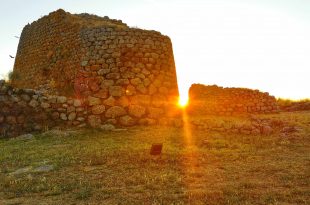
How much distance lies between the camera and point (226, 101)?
17.8 m

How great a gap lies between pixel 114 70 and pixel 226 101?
22.9ft

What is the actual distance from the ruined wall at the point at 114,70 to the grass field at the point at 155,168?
1.31m

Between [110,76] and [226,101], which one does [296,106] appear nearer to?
[226,101]

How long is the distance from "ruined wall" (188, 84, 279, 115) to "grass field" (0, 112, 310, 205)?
6.37 meters

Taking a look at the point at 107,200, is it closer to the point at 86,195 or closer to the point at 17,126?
the point at 86,195

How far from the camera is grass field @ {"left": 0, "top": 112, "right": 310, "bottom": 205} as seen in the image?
5.43 meters

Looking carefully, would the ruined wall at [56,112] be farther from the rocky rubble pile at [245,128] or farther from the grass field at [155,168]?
the rocky rubble pile at [245,128]

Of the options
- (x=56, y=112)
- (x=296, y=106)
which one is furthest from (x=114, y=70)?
(x=296, y=106)

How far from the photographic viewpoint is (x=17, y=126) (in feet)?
37.7

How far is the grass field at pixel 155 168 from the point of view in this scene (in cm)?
543

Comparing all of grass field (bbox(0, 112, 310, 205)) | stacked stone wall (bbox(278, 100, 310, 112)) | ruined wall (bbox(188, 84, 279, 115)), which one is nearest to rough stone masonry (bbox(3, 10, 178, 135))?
grass field (bbox(0, 112, 310, 205))

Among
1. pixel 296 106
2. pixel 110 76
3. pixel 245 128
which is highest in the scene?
pixel 296 106

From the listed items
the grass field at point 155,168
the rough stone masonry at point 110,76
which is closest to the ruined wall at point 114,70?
the rough stone masonry at point 110,76

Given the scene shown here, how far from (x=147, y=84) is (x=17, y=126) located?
386cm
